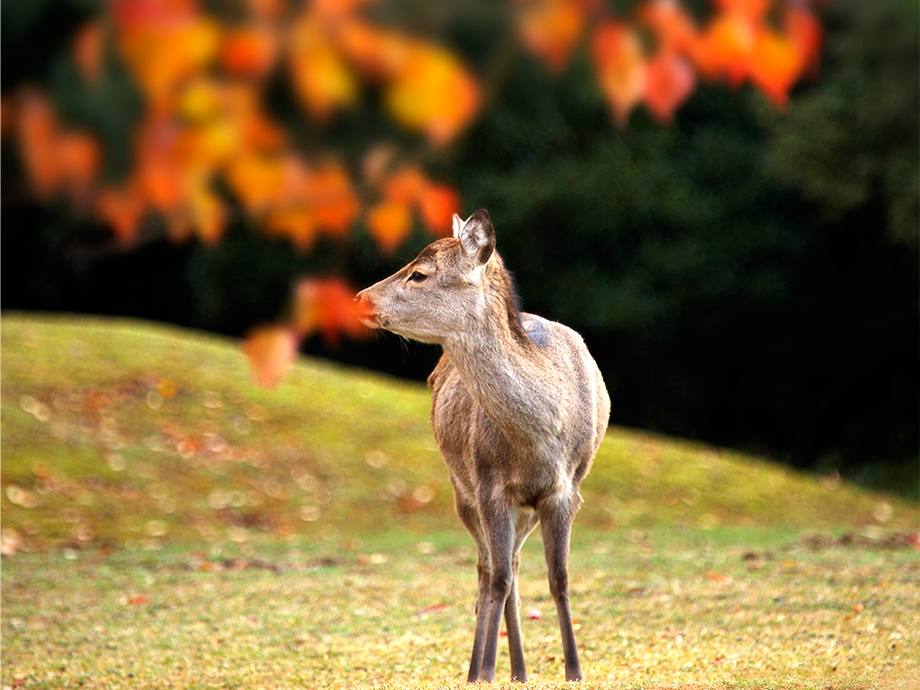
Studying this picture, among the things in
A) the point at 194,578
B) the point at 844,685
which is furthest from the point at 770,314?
the point at 844,685

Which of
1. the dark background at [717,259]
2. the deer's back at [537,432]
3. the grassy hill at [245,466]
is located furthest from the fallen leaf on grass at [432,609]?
the dark background at [717,259]

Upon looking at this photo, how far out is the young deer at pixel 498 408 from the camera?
4.34 metres

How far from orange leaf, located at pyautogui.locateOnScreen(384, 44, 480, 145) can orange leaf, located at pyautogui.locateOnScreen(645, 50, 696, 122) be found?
34 centimetres

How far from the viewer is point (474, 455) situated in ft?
15.2

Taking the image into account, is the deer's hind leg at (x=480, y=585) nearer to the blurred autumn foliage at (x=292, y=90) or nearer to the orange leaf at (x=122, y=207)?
the blurred autumn foliage at (x=292, y=90)

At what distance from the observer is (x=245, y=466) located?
452 inches

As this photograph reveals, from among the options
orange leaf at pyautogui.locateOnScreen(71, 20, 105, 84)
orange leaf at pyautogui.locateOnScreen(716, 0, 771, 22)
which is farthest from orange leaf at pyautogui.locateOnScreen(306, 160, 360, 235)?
orange leaf at pyautogui.locateOnScreen(716, 0, 771, 22)

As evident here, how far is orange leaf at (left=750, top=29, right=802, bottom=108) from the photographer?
1790 millimetres

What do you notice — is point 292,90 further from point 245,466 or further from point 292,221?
point 245,466

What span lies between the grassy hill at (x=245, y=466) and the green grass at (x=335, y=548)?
0.03 m

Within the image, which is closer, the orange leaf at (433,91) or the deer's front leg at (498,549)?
the orange leaf at (433,91)

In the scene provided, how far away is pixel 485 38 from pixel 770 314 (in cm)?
1564

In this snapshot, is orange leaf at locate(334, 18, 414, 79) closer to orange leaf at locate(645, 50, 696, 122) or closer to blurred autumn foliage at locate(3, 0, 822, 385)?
blurred autumn foliage at locate(3, 0, 822, 385)

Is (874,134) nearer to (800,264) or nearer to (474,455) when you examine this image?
(800,264)
